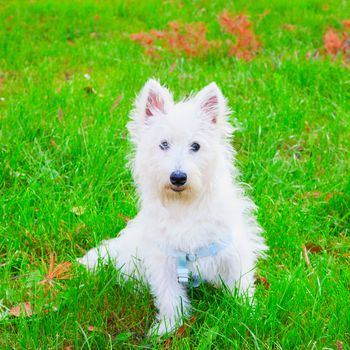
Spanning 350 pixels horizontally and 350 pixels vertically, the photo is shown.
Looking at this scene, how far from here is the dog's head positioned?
2588mm

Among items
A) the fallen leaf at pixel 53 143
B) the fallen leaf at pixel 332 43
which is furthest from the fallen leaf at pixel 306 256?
the fallen leaf at pixel 332 43

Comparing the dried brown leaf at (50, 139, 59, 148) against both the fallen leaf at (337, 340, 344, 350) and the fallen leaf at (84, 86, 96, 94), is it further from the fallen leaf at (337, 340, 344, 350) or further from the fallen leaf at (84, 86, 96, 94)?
the fallen leaf at (337, 340, 344, 350)

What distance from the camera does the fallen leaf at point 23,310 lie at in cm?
269

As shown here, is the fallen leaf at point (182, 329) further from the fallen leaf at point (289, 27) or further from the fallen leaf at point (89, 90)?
the fallen leaf at point (289, 27)

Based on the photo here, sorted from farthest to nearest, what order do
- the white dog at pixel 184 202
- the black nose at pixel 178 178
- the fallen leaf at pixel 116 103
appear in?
1. the fallen leaf at pixel 116 103
2. the white dog at pixel 184 202
3. the black nose at pixel 178 178

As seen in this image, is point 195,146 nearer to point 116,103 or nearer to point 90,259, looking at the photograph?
point 90,259

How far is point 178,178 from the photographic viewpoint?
2.54 meters

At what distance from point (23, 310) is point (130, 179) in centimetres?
154

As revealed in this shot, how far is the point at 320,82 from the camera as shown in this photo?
562 centimetres

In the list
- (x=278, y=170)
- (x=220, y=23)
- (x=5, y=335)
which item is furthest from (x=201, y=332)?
(x=220, y=23)

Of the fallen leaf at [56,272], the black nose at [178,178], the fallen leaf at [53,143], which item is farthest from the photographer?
the fallen leaf at [53,143]

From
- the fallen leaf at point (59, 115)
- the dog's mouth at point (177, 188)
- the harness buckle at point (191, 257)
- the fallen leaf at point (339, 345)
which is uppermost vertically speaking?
the dog's mouth at point (177, 188)

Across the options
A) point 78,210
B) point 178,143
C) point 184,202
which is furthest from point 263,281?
point 78,210

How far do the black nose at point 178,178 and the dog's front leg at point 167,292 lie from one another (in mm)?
488
